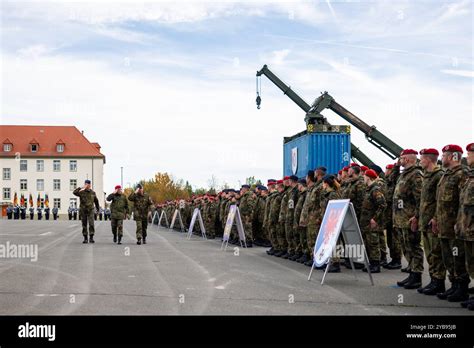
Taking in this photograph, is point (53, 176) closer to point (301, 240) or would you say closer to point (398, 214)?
point (301, 240)

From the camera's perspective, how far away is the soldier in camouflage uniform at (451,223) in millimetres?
9375

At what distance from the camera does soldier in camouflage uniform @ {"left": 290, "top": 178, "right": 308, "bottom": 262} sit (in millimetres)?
15297

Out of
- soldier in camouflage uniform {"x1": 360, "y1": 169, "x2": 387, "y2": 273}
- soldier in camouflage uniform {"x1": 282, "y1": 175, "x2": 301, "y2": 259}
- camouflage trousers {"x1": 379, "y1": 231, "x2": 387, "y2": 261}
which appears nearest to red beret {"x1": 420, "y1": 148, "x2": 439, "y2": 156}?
soldier in camouflage uniform {"x1": 360, "y1": 169, "x2": 387, "y2": 273}

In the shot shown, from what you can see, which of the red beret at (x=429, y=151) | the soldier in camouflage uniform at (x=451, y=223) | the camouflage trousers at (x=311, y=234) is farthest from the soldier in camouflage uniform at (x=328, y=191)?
the soldier in camouflage uniform at (x=451, y=223)

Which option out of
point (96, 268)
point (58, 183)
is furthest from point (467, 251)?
point (58, 183)

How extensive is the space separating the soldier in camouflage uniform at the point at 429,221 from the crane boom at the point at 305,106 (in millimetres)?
17616

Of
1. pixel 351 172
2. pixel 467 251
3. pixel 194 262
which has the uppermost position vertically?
pixel 351 172

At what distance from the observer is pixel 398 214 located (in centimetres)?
1134

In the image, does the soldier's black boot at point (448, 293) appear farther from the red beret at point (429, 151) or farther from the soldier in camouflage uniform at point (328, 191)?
the soldier in camouflage uniform at point (328, 191)

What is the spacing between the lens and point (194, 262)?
15.1 meters

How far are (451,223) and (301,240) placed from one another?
6.21 metres

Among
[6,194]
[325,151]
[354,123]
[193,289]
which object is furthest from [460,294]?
[6,194]
